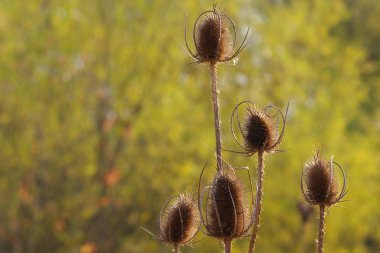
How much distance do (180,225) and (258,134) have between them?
1.12ft

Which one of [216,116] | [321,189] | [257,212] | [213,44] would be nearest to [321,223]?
[321,189]

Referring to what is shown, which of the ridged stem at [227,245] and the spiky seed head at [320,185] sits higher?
the spiky seed head at [320,185]

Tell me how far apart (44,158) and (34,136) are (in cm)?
39

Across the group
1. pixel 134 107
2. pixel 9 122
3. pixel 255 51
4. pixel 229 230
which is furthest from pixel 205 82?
pixel 229 230

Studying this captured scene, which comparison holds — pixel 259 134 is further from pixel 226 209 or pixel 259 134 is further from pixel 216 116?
pixel 226 209

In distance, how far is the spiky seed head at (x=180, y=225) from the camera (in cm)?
213

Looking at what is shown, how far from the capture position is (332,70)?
17.5 meters

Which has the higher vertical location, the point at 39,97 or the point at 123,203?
the point at 39,97

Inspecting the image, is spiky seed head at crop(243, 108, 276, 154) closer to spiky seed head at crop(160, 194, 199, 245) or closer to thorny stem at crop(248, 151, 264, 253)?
thorny stem at crop(248, 151, 264, 253)

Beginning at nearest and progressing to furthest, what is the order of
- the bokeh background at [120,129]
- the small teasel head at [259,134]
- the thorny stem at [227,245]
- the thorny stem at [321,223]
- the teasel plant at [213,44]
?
the thorny stem at [227,245]
the thorny stem at [321,223]
the small teasel head at [259,134]
the teasel plant at [213,44]
the bokeh background at [120,129]

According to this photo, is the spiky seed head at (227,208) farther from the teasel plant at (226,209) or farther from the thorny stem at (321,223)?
the thorny stem at (321,223)

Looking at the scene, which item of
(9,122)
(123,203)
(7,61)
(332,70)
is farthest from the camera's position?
(332,70)

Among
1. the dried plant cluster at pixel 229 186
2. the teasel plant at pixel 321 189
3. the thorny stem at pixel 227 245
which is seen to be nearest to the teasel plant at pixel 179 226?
the dried plant cluster at pixel 229 186

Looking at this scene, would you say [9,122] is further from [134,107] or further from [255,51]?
[255,51]
